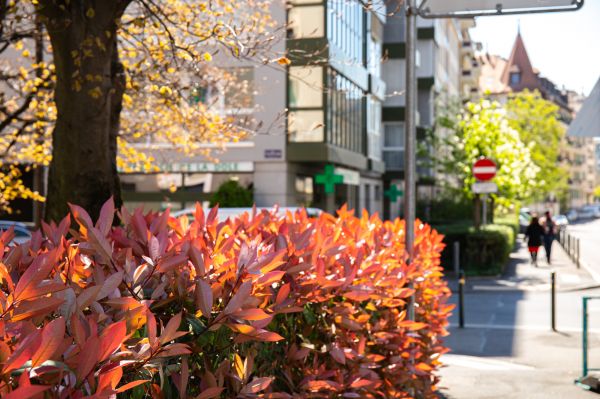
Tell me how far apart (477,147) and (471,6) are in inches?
1204

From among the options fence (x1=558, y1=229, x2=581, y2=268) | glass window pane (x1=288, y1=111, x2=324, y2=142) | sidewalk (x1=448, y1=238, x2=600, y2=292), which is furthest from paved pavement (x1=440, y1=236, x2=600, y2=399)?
glass window pane (x1=288, y1=111, x2=324, y2=142)

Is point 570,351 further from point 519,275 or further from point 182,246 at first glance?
point 519,275

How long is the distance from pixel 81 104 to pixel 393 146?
48.3 meters

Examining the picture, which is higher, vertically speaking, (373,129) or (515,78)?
(515,78)

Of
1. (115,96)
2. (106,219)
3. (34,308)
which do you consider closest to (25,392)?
(34,308)

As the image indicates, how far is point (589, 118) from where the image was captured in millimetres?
9297

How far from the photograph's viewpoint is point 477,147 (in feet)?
119

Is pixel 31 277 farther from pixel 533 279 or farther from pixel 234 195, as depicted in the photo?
pixel 234 195

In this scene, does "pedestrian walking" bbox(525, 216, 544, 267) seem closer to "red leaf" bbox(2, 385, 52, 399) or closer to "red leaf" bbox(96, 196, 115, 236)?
"red leaf" bbox(96, 196, 115, 236)

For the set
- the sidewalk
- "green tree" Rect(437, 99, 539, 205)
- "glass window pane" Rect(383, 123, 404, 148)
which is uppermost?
"glass window pane" Rect(383, 123, 404, 148)

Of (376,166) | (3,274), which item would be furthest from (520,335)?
(376,166)

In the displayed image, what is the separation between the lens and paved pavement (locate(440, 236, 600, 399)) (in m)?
10.3

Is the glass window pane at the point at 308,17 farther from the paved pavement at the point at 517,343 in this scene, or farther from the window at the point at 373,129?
the window at the point at 373,129

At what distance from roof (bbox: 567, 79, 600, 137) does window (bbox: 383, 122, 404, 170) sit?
1804 inches
